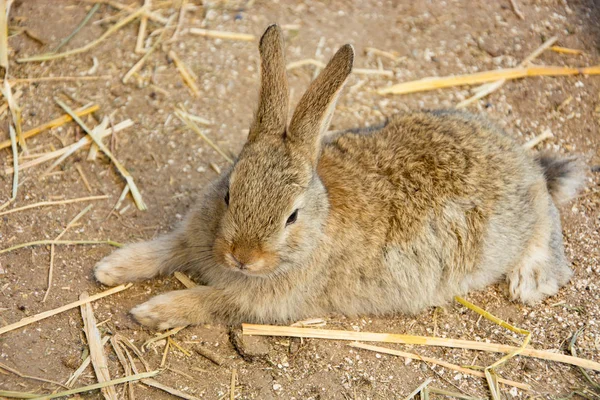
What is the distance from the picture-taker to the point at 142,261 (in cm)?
450

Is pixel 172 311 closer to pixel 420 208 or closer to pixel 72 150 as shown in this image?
pixel 420 208

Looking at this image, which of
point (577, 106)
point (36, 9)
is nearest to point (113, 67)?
point (36, 9)

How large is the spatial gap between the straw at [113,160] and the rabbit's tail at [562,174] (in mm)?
2772

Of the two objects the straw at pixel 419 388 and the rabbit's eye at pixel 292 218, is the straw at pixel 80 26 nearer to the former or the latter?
the rabbit's eye at pixel 292 218

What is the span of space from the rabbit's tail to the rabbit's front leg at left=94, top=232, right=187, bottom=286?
2.54 metres

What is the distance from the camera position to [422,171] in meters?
4.32

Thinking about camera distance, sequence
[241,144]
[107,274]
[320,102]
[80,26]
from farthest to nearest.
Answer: [80,26], [241,144], [107,274], [320,102]

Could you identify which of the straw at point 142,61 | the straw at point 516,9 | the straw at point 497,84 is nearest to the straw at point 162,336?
the straw at point 142,61

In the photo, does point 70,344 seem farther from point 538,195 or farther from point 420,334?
point 538,195

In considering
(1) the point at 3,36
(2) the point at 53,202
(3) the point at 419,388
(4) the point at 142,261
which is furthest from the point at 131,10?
(3) the point at 419,388

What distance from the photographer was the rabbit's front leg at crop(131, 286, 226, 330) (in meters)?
4.16

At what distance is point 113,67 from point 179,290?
2.34 meters

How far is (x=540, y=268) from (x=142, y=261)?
255 centimetres

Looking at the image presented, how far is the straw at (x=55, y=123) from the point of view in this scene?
5270 mm
